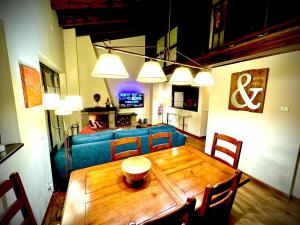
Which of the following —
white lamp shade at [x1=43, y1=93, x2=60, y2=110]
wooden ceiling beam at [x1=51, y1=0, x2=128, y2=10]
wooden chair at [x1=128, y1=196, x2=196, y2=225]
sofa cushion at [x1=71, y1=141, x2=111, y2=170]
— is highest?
wooden ceiling beam at [x1=51, y1=0, x2=128, y2=10]

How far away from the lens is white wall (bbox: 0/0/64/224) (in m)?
1.29

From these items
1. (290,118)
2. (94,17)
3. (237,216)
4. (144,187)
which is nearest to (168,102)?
(94,17)

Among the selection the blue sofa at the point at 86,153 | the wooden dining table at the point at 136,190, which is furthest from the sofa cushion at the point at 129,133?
the wooden dining table at the point at 136,190

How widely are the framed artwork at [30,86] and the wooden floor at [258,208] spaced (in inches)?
56.7

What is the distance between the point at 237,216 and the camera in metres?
1.80

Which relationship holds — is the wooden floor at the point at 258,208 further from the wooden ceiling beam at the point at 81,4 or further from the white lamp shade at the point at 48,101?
the wooden ceiling beam at the point at 81,4

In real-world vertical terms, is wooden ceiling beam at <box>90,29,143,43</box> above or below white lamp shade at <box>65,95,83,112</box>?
above

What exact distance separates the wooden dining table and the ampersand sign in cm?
162

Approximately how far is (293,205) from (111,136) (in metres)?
2.93

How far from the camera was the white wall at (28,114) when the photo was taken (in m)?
1.29

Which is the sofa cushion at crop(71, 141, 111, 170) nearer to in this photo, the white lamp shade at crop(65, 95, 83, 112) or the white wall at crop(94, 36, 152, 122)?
the white lamp shade at crop(65, 95, 83, 112)

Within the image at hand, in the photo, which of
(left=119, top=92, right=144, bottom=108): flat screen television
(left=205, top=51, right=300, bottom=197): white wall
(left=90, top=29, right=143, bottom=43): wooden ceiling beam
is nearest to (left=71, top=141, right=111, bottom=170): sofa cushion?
(left=205, top=51, right=300, bottom=197): white wall

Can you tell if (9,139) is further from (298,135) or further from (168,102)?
(168,102)

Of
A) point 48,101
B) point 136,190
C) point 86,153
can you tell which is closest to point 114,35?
point 48,101
